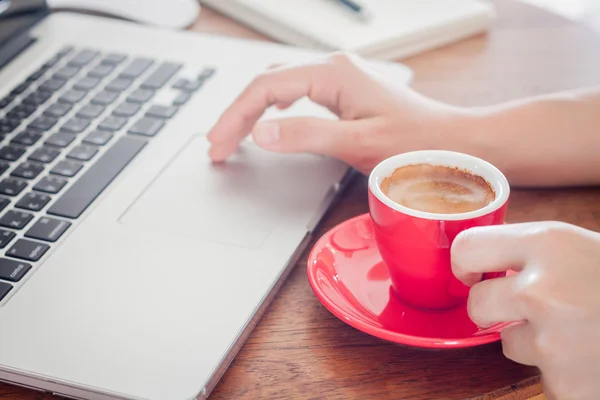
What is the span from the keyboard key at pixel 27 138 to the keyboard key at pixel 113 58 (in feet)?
0.58

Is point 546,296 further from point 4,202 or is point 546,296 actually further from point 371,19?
point 371,19

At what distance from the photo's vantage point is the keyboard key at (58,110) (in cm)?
77

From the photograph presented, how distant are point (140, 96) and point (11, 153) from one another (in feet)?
0.54

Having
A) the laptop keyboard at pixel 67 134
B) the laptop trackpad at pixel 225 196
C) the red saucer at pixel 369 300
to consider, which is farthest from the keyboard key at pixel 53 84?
the red saucer at pixel 369 300

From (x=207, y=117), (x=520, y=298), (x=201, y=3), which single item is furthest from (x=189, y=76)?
(x=520, y=298)

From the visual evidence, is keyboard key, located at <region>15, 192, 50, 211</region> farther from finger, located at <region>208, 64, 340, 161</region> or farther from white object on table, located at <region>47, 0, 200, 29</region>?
white object on table, located at <region>47, 0, 200, 29</region>

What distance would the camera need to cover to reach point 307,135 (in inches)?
26.4

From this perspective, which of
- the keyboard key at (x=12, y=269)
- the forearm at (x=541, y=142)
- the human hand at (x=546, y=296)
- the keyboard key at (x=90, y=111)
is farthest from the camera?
the keyboard key at (x=90, y=111)

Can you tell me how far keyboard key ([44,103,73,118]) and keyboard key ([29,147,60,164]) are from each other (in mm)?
77

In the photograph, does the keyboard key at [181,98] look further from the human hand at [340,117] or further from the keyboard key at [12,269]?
the keyboard key at [12,269]

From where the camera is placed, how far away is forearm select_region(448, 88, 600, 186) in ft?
2.19

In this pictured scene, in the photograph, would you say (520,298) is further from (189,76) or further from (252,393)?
(189,76)

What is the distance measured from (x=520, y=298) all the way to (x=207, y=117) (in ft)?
1.45

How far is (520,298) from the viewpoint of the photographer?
44cm
